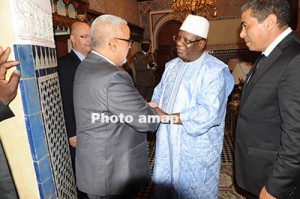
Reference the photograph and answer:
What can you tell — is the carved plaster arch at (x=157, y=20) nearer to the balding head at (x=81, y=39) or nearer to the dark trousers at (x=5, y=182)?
the balding head at (x=81, y=39)

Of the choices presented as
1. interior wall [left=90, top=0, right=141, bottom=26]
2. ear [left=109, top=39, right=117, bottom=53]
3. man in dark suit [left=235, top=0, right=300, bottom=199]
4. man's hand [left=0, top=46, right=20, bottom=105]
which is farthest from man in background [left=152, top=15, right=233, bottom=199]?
interior wall [left=90, top=0, right=141, bottom=26]

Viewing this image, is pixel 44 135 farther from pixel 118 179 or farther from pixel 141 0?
pixel 141 0

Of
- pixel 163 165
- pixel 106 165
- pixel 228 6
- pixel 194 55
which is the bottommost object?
pixel 163 165

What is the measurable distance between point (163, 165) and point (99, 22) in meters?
1.24

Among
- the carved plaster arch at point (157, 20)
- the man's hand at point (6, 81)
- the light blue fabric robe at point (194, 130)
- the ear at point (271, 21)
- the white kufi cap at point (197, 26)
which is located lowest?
the light blue fabric robe at point (194, 130)

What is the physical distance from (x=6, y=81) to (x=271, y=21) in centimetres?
142

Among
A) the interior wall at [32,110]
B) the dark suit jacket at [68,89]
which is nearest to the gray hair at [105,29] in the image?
the interior wall at [32,110]

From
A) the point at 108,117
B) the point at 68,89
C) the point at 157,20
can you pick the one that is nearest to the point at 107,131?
the point at 108,117

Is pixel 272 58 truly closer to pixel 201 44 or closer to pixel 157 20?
pixel 201 44

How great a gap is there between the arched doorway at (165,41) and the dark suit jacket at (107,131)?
722 centimetres

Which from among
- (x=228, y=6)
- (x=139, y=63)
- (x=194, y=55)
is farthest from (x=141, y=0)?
(x=194, y=55)

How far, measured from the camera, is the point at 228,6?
7.75m

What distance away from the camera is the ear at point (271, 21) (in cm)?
129

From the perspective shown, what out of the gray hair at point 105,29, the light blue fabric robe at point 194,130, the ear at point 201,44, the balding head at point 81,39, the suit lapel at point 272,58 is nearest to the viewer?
the suit lapel at point 272,58
